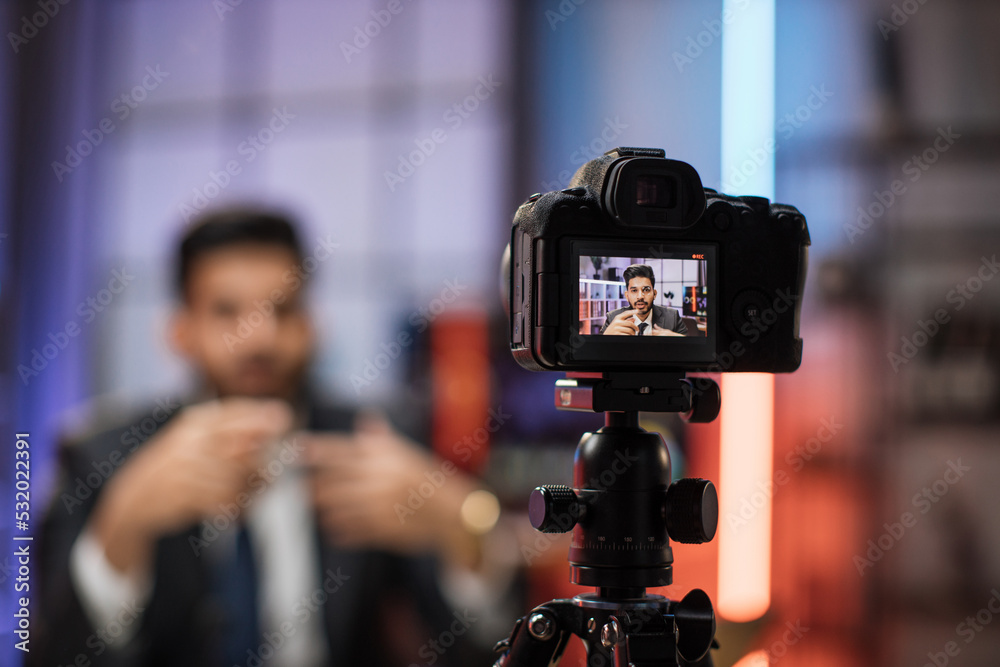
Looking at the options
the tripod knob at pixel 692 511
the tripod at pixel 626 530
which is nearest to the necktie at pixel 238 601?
the tripod at pixel 626 530

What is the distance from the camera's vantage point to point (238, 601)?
6.21 ft

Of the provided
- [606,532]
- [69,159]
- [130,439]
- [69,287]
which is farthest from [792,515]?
[69,159]

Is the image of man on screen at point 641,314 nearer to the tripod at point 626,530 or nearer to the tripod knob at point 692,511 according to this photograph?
the tripod at point 626,530

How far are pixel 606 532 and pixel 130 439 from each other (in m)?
1.58

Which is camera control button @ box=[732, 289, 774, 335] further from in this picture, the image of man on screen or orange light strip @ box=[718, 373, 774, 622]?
orange light strip @ box=[718, 373, 774, 622]

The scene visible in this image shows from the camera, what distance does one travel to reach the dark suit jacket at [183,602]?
178 centimetres

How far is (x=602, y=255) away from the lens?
2.36ft

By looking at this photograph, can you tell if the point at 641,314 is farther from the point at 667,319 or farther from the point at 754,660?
the point at 754,660

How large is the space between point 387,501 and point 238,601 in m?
0.45

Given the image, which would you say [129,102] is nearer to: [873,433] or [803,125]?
[803,125]

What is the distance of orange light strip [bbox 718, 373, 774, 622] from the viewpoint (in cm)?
171

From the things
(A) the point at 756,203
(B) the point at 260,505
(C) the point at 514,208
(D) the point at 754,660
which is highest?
(C) the point at 514,208

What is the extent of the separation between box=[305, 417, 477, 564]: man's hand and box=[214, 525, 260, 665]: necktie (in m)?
0.21

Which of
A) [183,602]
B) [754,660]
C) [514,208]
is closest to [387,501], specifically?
[183,602]
